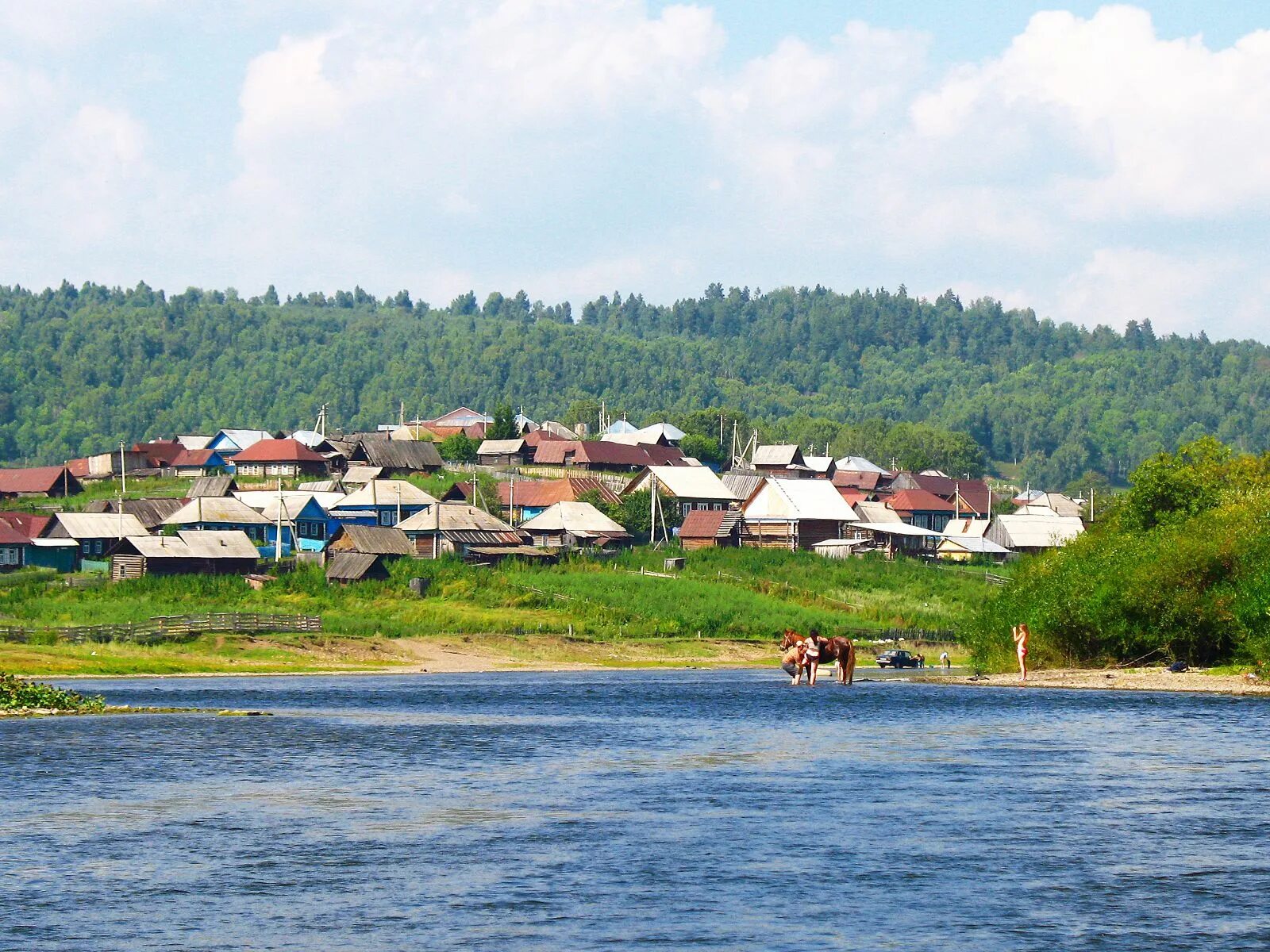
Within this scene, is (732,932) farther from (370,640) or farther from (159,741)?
(370,640)

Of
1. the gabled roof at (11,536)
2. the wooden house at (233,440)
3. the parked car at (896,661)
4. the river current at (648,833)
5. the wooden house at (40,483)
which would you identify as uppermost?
the wooden house at (233,440)

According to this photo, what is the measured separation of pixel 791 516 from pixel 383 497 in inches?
1213

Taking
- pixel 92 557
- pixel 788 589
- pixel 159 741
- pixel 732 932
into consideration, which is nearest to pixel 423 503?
pixel 92 557

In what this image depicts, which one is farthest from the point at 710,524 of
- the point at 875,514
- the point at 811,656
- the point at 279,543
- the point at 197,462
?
the point at 197,462

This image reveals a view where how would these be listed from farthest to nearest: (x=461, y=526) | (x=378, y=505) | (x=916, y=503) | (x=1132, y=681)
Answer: (x=916, y=503) → (x=378, y=505) → (x=461, y=526) → (x=1132, y=681)

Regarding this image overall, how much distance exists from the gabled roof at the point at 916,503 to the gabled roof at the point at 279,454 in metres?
54.5

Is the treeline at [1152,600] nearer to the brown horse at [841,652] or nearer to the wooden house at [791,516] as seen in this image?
the brown horse at [841,652]

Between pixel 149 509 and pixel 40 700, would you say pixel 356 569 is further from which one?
pixel 40 700

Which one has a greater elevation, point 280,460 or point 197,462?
point 197,462

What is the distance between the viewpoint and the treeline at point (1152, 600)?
5947 cm

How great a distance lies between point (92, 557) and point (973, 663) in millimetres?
70611

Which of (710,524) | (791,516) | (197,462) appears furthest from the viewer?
(197,462)

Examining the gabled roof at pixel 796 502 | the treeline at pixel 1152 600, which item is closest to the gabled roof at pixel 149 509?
the gabled roof at pixel 796 502

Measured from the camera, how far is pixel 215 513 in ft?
422
